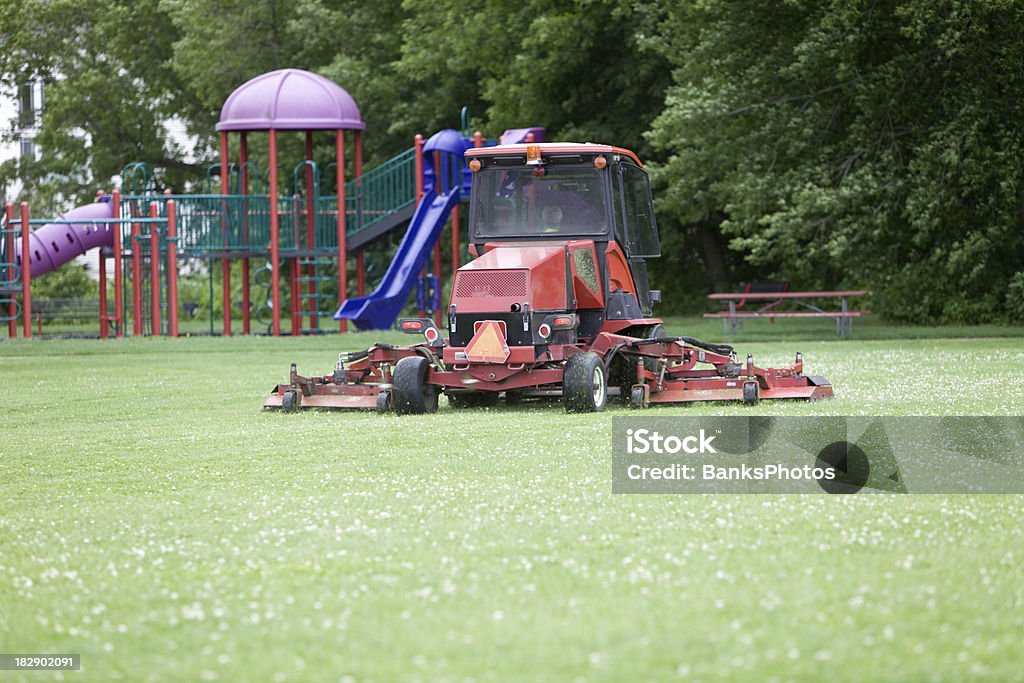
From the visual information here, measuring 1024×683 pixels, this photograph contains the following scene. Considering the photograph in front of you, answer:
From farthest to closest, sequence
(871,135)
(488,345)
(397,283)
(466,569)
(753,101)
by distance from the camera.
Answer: (753,101) < (397,283) < (871,135) < (488,345) < (466,569)

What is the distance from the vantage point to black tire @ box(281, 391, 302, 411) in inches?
633

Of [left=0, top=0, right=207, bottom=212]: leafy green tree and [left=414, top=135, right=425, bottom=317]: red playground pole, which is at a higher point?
[left=0, top=0, right=207, bottom=212]: leafy green tree

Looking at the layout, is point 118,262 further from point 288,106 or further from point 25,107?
point 25,107

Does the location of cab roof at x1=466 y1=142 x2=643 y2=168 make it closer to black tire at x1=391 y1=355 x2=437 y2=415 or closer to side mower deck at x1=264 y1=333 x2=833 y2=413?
side mower deck at x1=264 y1=333 x2=833 y2=413

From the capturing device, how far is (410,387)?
15633mm

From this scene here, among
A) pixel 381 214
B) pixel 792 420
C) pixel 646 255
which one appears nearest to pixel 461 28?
pixel 381 214

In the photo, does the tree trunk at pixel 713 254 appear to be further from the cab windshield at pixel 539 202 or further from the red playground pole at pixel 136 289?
the cab windshield at pixel 539 202

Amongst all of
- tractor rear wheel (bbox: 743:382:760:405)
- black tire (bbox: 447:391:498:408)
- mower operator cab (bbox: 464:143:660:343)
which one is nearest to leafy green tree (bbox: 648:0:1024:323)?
mower operator cab (bbox: 464:143:660:343)

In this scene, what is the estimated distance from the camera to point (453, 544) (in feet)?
26.5

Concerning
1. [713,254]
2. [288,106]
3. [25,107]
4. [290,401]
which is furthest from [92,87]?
[290,401]
